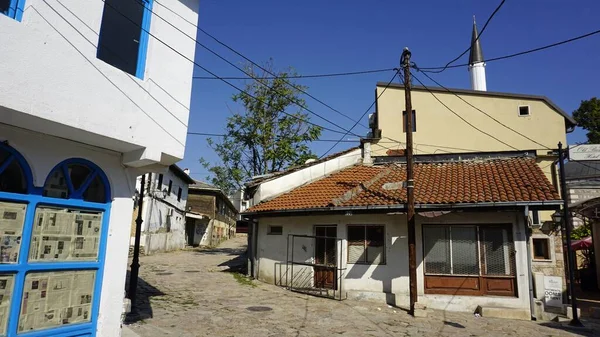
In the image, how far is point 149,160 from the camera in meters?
5.76

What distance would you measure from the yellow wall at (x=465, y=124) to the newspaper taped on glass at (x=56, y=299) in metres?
15.1

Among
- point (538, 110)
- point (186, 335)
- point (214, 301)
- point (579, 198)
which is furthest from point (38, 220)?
point (579, 198)

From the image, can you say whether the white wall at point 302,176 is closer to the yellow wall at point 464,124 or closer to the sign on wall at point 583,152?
the yellow wall at point 464,124

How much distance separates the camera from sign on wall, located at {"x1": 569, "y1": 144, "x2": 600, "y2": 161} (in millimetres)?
12186

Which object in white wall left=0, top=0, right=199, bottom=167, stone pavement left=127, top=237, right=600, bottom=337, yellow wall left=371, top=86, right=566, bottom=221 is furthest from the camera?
yellow wall left=371, top=86, right=566, bottom=221

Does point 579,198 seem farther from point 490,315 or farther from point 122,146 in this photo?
point 122,146

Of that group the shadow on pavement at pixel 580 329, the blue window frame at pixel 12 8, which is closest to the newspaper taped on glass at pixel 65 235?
the blue window frame at pixel 12 8

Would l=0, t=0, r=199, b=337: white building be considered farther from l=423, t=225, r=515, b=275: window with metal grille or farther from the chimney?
the chimney

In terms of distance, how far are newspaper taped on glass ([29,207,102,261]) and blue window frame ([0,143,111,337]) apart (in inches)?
1.0

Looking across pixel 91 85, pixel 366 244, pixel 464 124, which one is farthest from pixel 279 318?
pixel 464 124

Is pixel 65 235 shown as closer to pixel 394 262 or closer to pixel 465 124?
pixel 394 262

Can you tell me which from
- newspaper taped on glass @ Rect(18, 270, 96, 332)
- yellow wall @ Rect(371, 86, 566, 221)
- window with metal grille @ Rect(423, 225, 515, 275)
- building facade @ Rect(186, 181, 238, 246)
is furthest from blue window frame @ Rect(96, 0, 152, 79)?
building facade @ Rect(186, 181, 238, 246)

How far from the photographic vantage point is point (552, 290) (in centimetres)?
1127

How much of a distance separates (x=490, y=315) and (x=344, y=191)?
20.0ft
